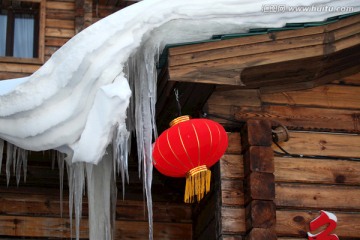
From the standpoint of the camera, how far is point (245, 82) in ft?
24.2

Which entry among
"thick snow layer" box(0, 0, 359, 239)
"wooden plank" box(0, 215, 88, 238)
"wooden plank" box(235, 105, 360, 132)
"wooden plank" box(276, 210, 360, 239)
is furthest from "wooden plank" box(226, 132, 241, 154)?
"wooden plank" box(0, 215, 88, 238)

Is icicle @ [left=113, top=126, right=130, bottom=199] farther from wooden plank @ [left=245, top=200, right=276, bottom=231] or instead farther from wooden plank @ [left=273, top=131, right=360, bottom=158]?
wooden plank @ [left=273, top=131, right=360, bottom=158]

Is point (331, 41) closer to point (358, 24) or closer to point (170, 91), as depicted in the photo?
point (358, 24)

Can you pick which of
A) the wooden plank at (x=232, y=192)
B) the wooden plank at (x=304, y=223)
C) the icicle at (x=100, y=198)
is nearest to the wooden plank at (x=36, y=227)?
the icicle at (x=100, y=198)

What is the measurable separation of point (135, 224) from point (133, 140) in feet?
3.20

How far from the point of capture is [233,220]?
7031 millimetres

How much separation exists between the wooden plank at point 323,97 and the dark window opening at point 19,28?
3429 millimetres

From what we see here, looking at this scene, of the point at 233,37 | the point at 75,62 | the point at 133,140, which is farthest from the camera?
the point at 133,140

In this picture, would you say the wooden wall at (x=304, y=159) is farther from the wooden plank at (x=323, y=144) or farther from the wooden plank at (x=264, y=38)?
the wooden plank at (x=264, y=38)

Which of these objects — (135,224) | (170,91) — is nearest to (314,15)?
(170,91)

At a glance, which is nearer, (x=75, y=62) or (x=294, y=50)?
(x=75, y=62)

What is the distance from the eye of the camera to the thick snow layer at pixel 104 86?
6.59m

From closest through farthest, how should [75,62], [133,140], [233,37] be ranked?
1. [75,62]
2. [233,37]
3. [133,140]
